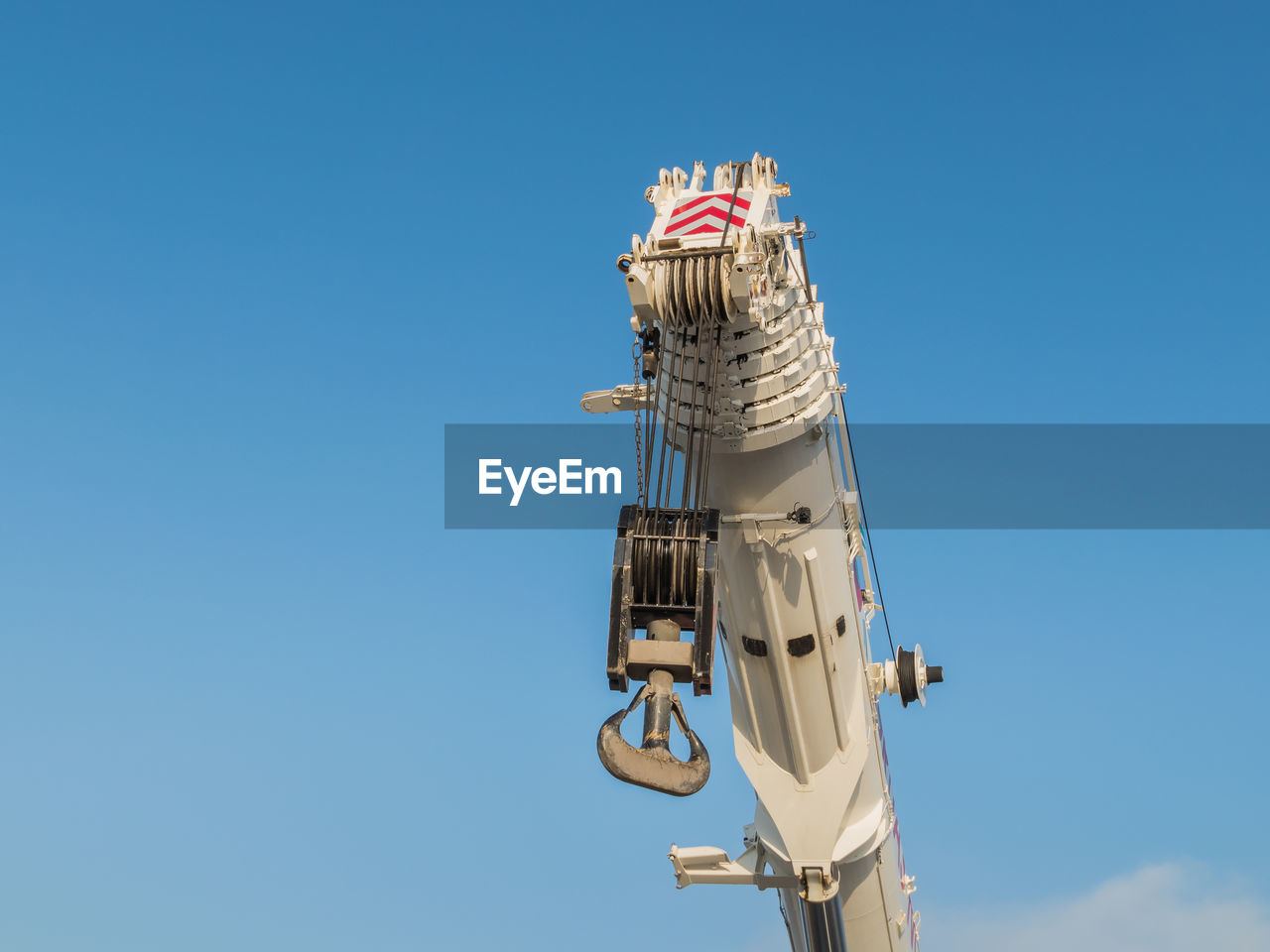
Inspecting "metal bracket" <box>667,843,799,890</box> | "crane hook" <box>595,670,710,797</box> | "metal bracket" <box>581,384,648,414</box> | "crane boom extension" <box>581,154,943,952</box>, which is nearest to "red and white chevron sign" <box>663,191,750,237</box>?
"crane boom extension" <box>581,154,943,952</box>

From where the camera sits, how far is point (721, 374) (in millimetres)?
13195

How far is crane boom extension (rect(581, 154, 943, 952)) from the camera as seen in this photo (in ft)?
38.7

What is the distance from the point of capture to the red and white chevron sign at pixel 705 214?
12297mm

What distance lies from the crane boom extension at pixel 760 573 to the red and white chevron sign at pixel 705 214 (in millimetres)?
19

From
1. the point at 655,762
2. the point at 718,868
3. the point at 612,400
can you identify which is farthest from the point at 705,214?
the point at 718,868

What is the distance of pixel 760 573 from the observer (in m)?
14.6

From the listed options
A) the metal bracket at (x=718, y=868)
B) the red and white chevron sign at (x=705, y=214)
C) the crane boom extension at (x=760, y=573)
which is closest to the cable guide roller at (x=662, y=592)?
the crane boom extension at (x=760, y=573)

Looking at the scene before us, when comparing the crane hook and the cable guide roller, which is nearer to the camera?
the crane hook

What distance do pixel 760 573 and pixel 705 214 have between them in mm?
3949

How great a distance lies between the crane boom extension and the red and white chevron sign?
0.02 meters

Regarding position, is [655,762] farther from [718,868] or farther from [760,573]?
[718,868]

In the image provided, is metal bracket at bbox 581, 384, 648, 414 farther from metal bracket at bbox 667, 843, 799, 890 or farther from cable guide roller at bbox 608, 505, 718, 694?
metal bracket at bbox 667, 843, 799, 890

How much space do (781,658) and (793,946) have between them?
19.0 feet

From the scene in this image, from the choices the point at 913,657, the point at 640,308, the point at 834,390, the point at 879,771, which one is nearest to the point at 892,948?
the point at 879,771
